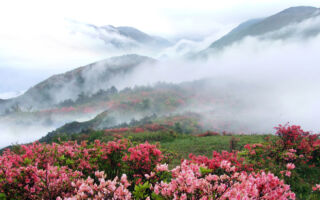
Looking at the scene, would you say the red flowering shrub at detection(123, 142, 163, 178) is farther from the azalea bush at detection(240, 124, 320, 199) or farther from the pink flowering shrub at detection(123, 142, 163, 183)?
the azalea bush at detection(240, 124, 320, 199)

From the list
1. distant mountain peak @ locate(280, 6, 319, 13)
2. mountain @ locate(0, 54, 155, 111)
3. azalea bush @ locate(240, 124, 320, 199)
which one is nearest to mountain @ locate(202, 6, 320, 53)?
distant mountain peak @ locate(280, 6, 319, 13)

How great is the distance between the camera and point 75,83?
4803 cm

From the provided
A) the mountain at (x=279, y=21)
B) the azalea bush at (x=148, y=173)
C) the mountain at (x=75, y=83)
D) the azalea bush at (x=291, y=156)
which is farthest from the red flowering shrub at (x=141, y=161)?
the mountain at (x=279, y=21)

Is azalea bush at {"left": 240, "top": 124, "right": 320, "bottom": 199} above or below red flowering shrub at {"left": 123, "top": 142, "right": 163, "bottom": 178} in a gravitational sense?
below

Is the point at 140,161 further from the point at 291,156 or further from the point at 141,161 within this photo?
the point at 291,156

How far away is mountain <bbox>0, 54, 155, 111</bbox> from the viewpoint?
4341 centimetres

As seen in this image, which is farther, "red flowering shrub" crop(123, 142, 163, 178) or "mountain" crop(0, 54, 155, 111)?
"mountain" crop(0, 54, 155, 111)

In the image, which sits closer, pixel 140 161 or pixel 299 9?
pixel 140 161

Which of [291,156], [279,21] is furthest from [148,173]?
[279,21]

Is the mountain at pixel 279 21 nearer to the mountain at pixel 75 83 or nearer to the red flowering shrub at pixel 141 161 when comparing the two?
the mountain at pixel 75 83

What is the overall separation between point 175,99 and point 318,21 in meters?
62.2

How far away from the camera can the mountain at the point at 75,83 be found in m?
43.4

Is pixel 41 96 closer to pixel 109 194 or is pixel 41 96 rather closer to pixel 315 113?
pixel 315 113

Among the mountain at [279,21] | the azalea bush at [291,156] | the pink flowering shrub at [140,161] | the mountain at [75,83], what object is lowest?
the azalea bush at [291,156]
